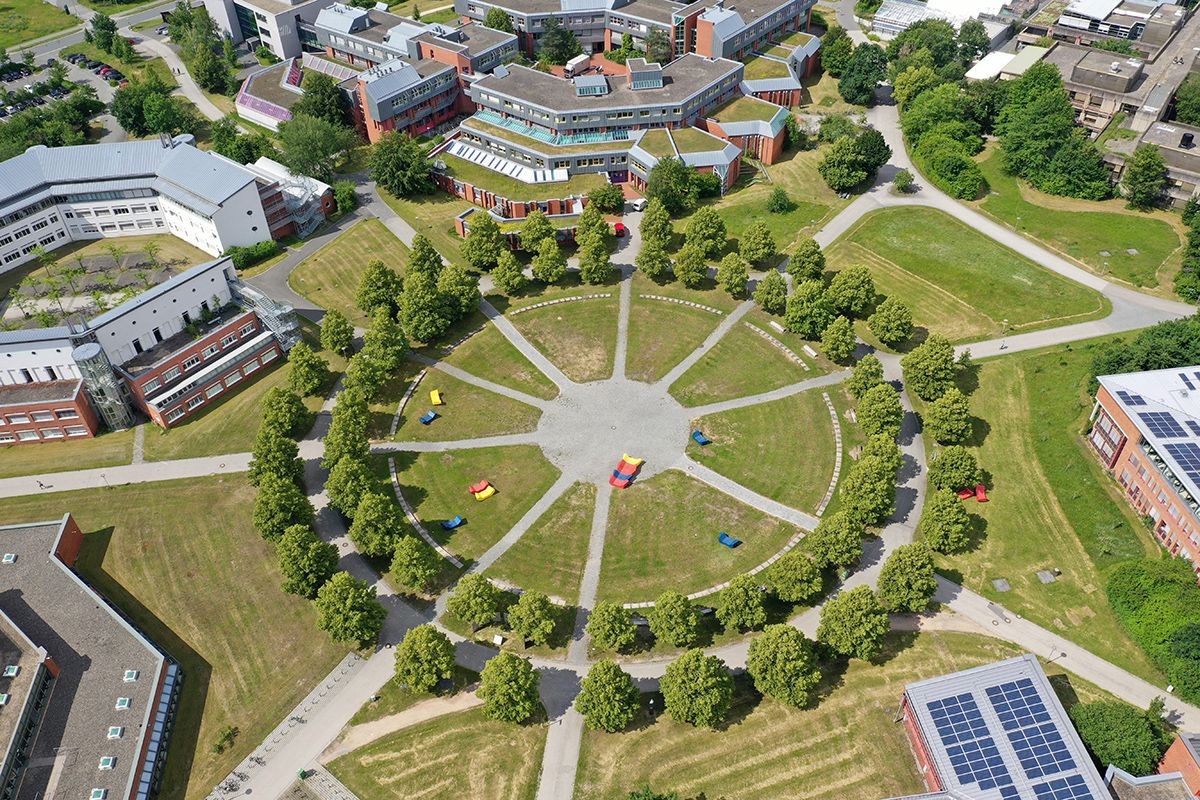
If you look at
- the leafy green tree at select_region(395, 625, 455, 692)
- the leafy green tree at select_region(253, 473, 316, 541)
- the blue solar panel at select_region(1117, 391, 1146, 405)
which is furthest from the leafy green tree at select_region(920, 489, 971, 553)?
the leafy green tree at select_region(253, 473, 316, 541)

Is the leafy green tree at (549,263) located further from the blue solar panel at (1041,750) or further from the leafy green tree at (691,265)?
the blue solar panel at (1041,750)

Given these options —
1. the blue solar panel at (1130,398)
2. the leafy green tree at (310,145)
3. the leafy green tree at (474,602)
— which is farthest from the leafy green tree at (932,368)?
the leafy green tree at (310,145)

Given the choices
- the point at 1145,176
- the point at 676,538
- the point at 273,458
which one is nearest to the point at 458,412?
the point at 273,458

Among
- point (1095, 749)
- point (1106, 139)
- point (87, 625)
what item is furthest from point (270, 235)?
point (1106, 139)

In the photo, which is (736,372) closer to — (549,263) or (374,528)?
(549,263)

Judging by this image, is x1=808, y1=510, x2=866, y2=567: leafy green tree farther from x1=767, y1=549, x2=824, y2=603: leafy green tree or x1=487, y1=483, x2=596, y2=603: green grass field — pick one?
x1=487, y1=483, x2=596, y2=603: green grass field
